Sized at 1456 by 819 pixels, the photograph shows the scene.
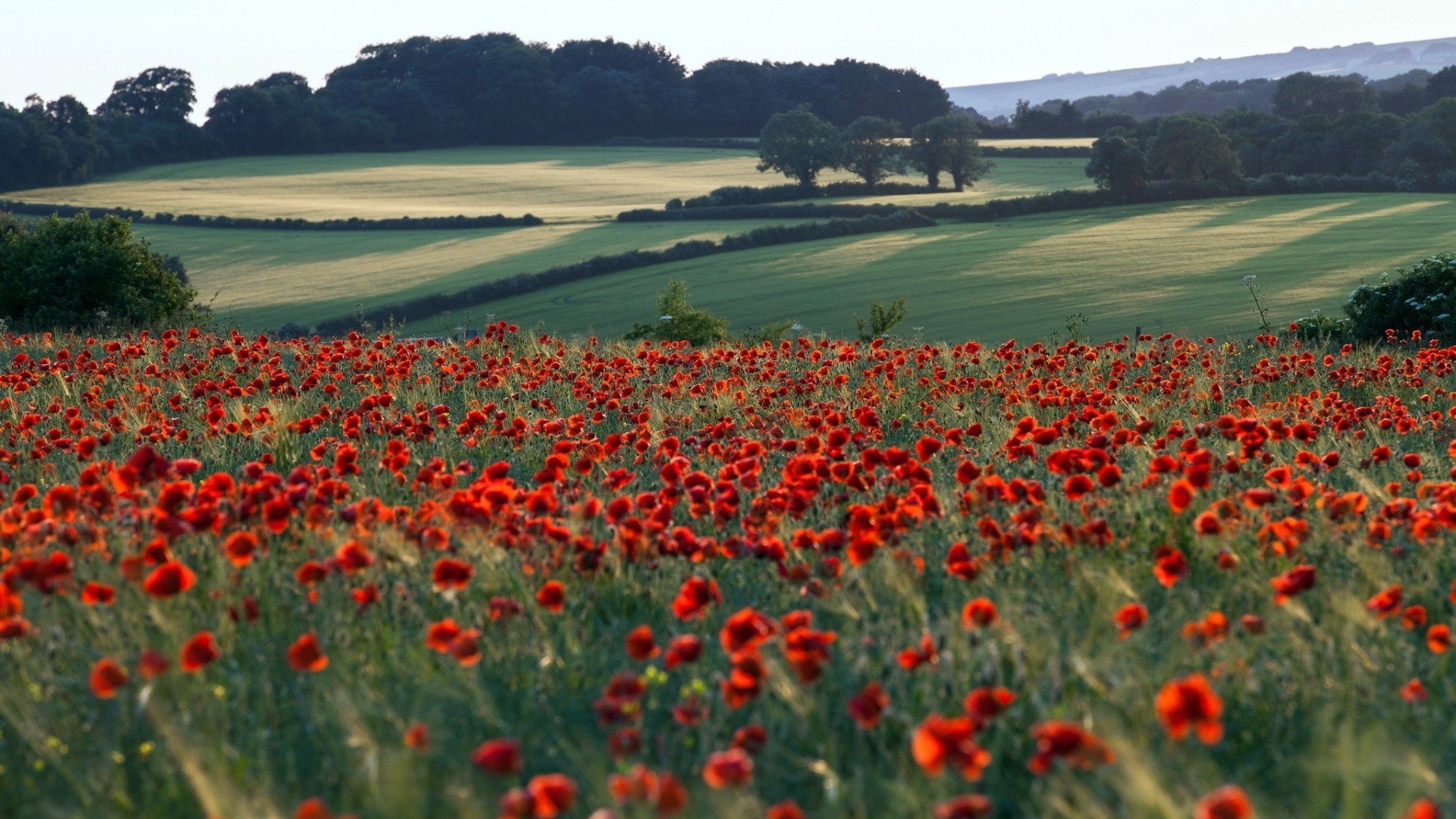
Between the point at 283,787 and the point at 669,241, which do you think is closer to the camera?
the point at 283,787

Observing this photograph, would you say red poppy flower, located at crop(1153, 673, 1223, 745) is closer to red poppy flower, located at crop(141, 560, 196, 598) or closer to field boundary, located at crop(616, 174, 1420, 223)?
red poppy flower, located at crop(141, 560, 196, 598)

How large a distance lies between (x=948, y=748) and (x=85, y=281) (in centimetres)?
1967

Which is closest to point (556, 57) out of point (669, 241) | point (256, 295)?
point (669, 241)

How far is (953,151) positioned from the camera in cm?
7319

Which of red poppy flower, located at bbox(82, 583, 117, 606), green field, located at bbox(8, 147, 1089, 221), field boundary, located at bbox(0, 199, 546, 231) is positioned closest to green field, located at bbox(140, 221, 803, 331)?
field boundary, located at bbox(0, 199, 546, 231)

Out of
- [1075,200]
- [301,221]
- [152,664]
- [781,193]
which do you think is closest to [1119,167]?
[1075,200]

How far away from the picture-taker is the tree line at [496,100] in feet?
311

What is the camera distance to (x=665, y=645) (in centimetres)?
366

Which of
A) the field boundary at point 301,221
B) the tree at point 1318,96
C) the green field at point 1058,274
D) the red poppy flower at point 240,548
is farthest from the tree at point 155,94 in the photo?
the red poppy flower at point 240,548

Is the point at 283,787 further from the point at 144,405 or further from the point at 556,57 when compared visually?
the point at 556,57

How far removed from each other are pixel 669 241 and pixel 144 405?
44.7 meters

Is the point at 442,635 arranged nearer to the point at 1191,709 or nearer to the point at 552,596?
the point at 552,596

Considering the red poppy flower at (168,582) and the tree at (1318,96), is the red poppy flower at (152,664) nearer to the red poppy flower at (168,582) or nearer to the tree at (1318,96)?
the red poppy flower at (168,582)

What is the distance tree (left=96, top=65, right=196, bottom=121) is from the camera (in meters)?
95.9
